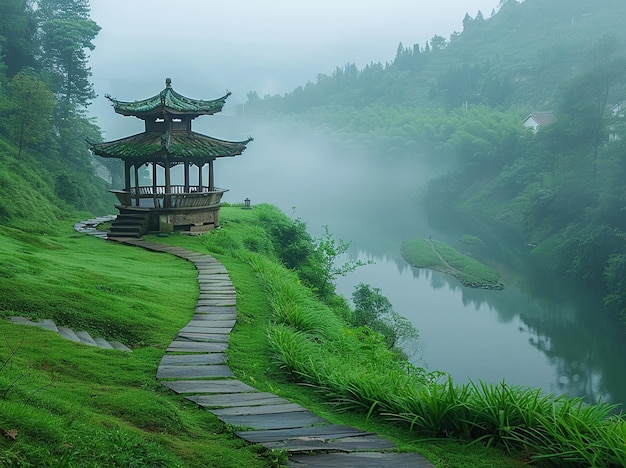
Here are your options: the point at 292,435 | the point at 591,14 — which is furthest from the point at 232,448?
the point at 591,14

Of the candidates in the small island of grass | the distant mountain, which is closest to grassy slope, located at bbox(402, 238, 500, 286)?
the small island of grass

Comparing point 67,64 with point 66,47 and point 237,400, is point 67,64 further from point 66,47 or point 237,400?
point 237,400

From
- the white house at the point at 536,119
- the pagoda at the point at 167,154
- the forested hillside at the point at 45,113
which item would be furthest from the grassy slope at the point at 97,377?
the white house at the point at 536,119

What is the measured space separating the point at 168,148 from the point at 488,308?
14239 mm

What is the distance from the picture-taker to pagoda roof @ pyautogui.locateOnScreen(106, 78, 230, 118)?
17297mm

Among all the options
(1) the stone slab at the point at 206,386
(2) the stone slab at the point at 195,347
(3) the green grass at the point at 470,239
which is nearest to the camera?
(1) the stone slab at the point at 206,386

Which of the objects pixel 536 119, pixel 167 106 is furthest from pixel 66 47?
pixel 536 119

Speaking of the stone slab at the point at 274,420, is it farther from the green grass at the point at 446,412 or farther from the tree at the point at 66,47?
the tree at the point at 66,47

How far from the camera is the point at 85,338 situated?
638 cm

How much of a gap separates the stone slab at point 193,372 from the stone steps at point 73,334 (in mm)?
751

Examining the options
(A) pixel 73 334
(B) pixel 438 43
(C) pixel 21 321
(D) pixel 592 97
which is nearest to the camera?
(C) pixel 21 321

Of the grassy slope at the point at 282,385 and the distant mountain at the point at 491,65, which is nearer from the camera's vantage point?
the grassy slope at the point at 282,385

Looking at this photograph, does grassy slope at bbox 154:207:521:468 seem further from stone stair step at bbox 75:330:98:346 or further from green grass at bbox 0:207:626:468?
stone stair step at bbox 75:330:98:346

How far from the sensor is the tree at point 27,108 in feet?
85.2
